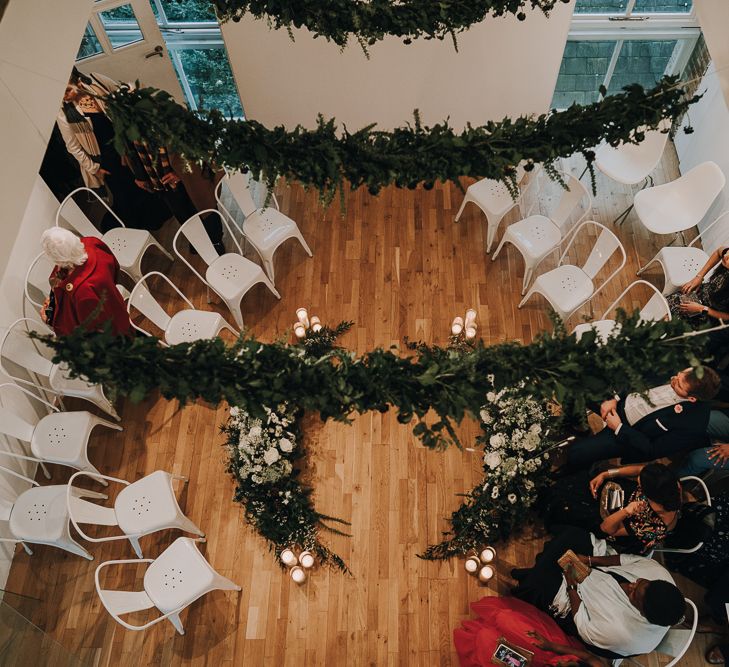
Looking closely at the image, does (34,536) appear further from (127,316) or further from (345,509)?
(345,509)

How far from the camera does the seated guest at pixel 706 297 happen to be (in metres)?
4.01

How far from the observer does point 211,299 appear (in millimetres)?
5074

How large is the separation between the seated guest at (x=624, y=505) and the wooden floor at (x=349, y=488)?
46 cm

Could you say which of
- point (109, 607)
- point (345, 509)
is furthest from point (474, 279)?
point (109, 607)

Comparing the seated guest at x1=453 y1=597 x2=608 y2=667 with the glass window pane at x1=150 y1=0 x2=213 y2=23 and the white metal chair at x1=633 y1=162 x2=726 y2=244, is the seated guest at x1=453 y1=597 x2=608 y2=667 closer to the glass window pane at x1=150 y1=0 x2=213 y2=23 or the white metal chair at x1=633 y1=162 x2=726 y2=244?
the white metal chair at x1=633 y1=162 x2=726 y2=244

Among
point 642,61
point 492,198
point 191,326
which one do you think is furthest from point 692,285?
point 191,326

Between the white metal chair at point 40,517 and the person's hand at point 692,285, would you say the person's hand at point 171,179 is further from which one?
the person's hand at point 692,285

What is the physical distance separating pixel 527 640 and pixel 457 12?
3452mm

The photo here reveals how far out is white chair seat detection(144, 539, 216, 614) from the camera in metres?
3.52

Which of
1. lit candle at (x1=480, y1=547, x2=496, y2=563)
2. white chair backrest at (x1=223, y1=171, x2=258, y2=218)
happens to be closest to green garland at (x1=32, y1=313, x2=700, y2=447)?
lit candle at (x1=480, y1=547, x2=496, y2=563)

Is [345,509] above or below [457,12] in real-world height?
below

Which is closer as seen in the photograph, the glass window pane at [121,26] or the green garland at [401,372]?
the green garland at [401,372]

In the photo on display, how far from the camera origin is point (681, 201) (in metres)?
4.88

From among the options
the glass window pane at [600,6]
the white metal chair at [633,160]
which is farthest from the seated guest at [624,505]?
the glass window pane at [600,6]
